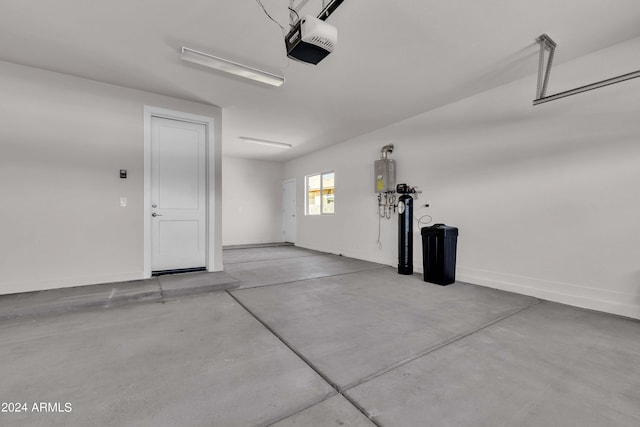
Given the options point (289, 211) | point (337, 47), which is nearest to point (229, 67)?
point (337, 47)

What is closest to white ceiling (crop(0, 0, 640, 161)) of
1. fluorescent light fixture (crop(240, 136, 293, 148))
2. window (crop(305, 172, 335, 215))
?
fluorescent light fixture (crop(240, 136, 293, 148))

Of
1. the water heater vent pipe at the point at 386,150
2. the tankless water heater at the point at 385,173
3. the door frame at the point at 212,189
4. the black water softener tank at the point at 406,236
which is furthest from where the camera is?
the water heater vent pipe at the point at 386,150

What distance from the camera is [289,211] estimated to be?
9.24 metres

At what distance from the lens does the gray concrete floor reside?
4.93ft

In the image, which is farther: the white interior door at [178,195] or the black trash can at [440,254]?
the white interior door at [178,195]

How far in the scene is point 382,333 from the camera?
2.49 meters

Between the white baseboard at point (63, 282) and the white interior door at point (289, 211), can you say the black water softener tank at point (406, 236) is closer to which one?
the white baseboard at point (63, 282)

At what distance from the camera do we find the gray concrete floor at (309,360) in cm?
150

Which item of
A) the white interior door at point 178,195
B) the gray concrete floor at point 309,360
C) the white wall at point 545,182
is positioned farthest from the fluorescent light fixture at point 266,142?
the gray concrete floor at point 309,360

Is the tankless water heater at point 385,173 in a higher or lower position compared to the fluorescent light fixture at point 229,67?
A: lower

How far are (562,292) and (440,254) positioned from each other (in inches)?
57.3

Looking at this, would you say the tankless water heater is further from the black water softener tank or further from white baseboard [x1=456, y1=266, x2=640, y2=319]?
white baseboard [x1=456, y1=266, x2=640, y2=319]

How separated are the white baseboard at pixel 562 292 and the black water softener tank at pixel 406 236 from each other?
36.2 inches

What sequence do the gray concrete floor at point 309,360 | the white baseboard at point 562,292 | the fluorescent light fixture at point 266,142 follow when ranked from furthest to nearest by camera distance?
1. the fluorescent light fixture at point 266,142
2. the white baseboard at point 562,292
3. the gray concrete floor at point 309,360
